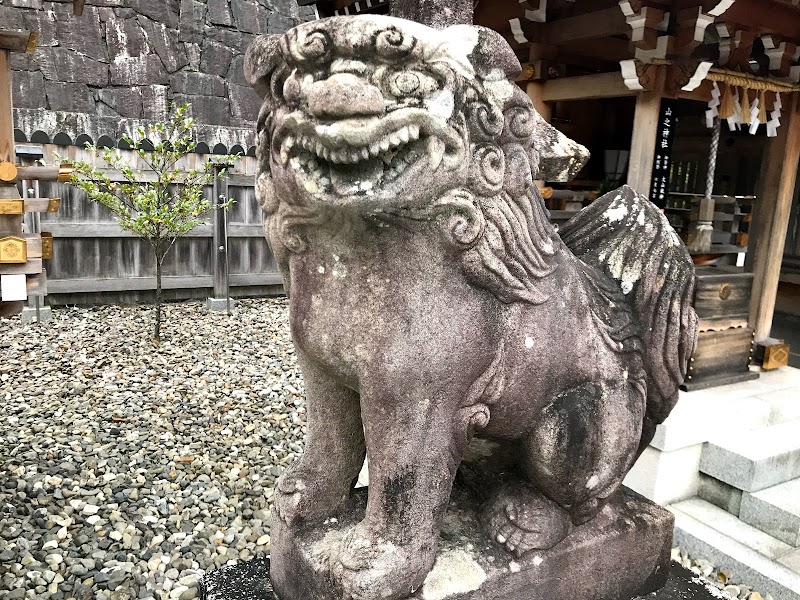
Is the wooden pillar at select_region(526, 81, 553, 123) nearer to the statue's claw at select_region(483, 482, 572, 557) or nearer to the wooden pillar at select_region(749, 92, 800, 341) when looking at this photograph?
the wooden pillar at select_region(749, 92, 800, 341)

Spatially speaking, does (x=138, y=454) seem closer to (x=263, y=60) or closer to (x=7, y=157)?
(x=7, y=157)

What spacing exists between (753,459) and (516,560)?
7.04ft

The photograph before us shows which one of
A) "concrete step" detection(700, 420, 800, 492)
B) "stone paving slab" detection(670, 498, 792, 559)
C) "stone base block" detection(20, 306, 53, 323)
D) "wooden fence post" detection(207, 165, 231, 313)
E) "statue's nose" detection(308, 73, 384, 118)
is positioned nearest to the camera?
"statue's nose" detection(308, 73, 384, 118)

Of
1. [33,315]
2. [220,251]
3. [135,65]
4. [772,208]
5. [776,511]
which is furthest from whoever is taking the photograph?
[135,65]

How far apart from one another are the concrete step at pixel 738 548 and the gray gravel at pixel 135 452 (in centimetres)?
197

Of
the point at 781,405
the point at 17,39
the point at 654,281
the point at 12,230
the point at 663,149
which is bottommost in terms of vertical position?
the point at 781,405

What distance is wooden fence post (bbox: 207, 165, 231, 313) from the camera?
744cm

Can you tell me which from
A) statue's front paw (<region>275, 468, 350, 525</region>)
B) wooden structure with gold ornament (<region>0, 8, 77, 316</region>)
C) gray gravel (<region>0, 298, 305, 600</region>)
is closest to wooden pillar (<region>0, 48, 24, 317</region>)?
wooden structure with gold ornament (<region>0, 8, 77, 316</region>)

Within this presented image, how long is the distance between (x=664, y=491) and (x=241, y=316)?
5117mm

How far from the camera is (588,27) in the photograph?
445 centimetres

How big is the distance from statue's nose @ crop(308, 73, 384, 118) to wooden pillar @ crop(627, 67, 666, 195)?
344 centimetres

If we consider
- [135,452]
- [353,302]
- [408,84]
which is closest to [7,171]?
[135,452]

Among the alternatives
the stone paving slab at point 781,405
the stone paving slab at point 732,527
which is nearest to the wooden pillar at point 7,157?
the stone paving slab at point 732,527

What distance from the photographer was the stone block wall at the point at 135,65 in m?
11.1
